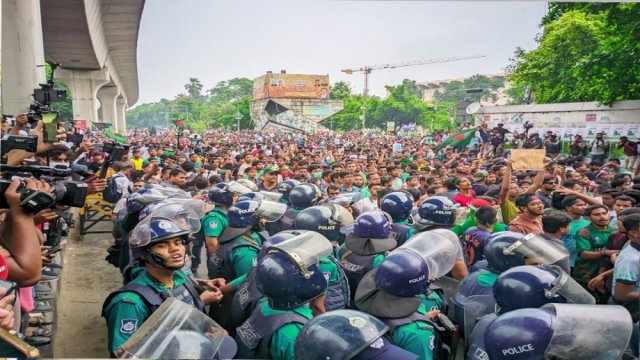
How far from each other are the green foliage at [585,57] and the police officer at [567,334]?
15.4m

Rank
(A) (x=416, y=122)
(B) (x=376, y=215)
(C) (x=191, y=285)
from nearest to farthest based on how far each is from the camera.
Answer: (C) (x=191, y=285), (B) (x=376, y=215), (A) (x=416, y=122)

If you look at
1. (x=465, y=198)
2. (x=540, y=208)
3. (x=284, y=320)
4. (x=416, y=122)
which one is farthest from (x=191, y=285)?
(x=416, y=122)

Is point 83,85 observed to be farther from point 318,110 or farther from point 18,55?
point 318,110

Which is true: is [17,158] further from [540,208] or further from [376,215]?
[540,208]

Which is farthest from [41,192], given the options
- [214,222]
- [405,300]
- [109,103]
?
[109,103]

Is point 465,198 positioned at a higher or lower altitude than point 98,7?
lower

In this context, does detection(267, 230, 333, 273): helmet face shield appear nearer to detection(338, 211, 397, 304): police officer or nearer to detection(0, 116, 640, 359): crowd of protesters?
detection(0, 116, 640, 359): crowd of protesters

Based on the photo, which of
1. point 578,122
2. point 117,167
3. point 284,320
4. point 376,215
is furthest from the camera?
point 578,122

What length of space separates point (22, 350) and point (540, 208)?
5357mm

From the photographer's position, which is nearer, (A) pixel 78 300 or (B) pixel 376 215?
(B) pixel 376 215

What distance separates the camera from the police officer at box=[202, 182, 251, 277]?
560 cm

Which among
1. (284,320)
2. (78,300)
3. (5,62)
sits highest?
(5,62)

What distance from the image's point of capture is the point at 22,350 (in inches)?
66.8

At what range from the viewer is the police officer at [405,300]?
114 inches
